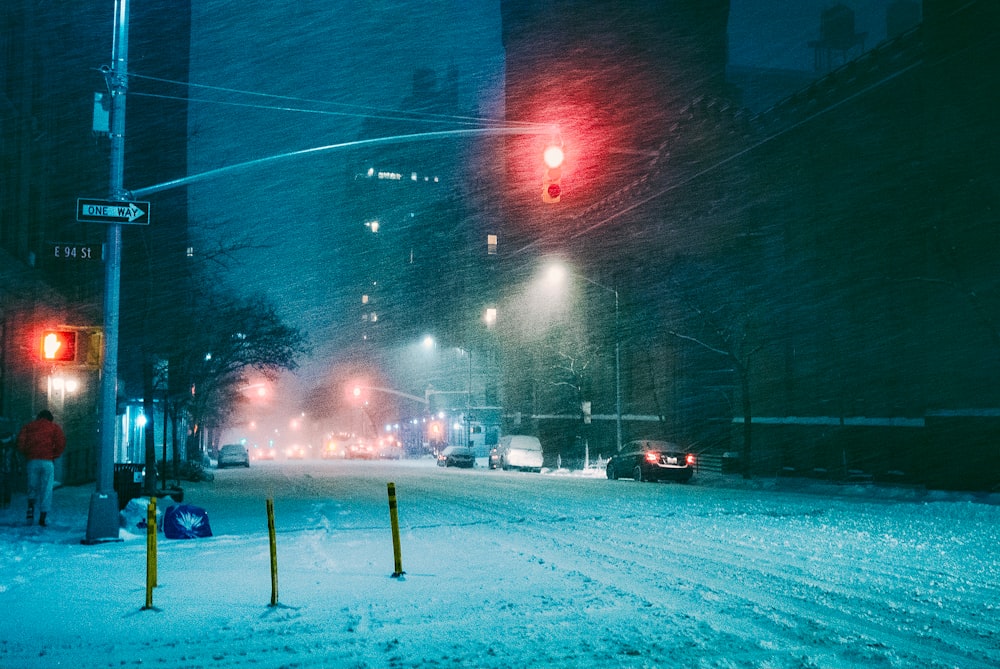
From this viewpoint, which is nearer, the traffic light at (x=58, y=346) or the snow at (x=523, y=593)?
the snow at (x=523, y=593)

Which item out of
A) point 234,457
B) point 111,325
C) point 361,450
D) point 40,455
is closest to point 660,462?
point 40,455

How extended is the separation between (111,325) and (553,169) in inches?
306

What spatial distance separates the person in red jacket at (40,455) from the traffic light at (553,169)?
9688 millimetres

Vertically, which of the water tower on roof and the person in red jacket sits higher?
the water tower on roof

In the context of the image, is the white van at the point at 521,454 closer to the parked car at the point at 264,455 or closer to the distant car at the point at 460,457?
the distant car at the point at 460,457

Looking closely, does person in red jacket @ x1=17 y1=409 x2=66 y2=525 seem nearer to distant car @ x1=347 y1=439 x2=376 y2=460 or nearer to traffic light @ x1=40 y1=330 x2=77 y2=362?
traffic light @ x1=40 y1=330 x2=77 y2=362

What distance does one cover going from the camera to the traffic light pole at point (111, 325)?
14.0 metres

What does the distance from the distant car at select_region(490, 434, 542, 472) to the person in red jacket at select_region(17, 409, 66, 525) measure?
3246 cm

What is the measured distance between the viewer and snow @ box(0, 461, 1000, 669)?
7.19 m

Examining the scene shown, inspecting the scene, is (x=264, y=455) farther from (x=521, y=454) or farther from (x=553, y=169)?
(x=553, y=169)

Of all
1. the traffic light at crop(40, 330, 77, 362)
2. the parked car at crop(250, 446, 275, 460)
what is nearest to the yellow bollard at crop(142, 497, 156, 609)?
the traffic light at crop(40, 330, 77, 362)

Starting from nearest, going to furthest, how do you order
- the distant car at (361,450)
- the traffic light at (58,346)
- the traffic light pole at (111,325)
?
the traffic light pole at (111,325), the traffic light at (58,346), the distant car at (361,450)

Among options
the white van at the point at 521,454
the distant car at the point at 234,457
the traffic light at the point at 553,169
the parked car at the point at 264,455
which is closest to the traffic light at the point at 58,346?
the traffic light at the point at 553,169

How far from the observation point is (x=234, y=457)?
56.8 metres
